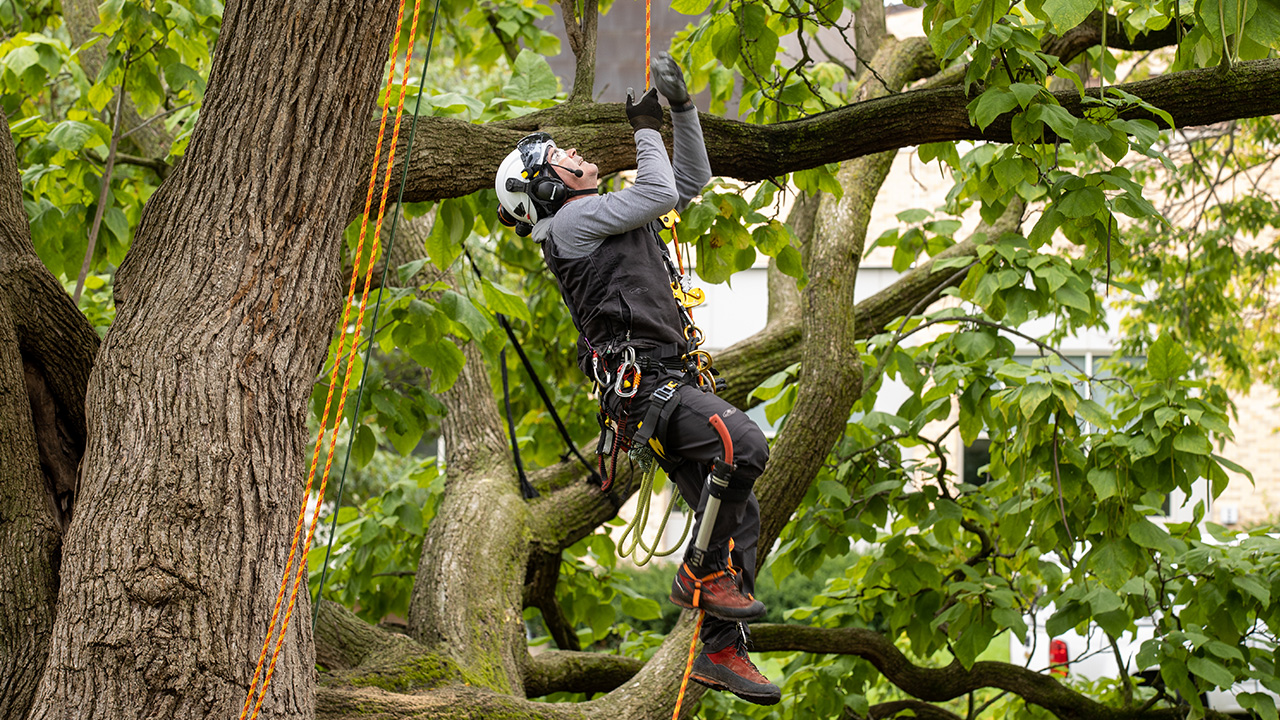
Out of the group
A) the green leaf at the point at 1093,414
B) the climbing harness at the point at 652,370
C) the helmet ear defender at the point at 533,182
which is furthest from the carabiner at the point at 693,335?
the green leaf at the point at 1093,414

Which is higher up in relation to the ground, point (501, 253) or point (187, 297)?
point (501, 253)

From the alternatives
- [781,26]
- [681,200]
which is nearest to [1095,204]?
[681,200]

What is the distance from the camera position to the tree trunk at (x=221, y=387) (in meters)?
2.81

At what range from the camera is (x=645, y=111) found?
3.45m

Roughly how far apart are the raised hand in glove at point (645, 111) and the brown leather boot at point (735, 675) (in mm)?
1609

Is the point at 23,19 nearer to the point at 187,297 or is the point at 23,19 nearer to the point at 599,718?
the point at 187,297

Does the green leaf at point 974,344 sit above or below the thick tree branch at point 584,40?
below

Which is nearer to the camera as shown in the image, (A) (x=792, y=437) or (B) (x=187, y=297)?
(B) (x=187, y=297)

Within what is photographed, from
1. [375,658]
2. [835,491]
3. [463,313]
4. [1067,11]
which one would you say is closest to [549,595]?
[835,491]

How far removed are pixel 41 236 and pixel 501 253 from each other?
3086 millimetres

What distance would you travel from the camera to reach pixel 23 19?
594 centimetres

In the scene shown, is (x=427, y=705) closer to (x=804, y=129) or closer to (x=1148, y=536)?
(x=804, y=129)

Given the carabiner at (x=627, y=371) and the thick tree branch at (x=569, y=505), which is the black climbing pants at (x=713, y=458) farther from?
the thick tree branch at (x=569, y=505)

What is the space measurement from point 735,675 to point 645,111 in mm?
1705
